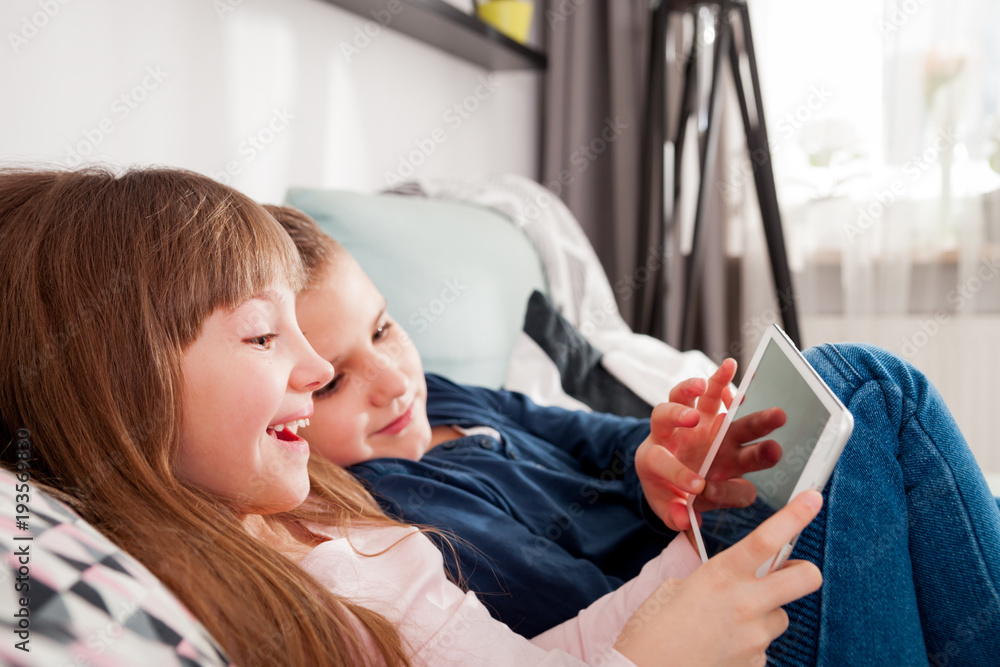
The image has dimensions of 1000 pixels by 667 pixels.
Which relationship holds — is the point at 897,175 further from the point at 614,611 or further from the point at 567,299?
the point at 614,611

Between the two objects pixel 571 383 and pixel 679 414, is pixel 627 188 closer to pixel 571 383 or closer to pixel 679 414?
pixel 571 383

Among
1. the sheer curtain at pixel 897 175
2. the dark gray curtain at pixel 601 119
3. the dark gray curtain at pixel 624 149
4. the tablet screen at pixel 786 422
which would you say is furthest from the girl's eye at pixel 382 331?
the sheer curtain at pixel 897 175

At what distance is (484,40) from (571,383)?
3.08 feet

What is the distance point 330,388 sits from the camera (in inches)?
31.6

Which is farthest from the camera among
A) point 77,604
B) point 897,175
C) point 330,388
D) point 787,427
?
point 897,175

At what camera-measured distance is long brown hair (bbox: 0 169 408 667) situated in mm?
438

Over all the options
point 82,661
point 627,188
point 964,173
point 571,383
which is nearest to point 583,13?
point 627,188

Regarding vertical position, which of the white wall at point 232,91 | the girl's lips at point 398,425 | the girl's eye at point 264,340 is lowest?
the girl's lips at point 398,425

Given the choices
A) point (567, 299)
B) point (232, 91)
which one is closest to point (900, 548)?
point (567, 299)

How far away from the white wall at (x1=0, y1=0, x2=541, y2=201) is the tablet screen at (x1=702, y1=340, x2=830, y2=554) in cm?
82

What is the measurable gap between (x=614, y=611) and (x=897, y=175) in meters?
1.63

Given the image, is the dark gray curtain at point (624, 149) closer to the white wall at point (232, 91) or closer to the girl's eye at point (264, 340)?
the white wall at point (232, 91)

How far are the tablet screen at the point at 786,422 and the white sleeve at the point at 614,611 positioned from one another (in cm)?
6

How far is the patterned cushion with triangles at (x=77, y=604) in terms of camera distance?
11.5 inches
